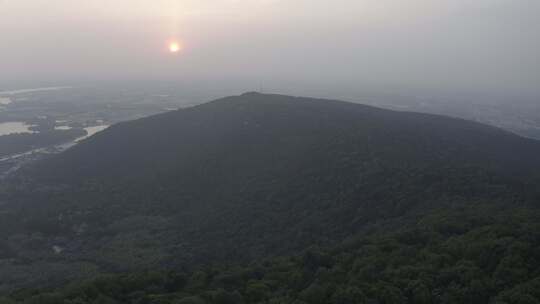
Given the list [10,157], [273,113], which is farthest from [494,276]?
[10,157]

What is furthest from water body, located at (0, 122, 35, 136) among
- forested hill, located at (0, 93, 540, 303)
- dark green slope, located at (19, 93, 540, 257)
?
dark green slope, located at (19, 93, 540, 257)

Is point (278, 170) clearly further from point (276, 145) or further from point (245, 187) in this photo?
point (276, 145)

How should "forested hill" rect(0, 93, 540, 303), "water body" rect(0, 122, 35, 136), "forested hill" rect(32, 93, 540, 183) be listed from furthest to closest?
"water body" rect(0, 122, 35, 136)
"forested hill" rect(32, 93, 540, 183)
"forested hill" rect(0, 93, 540, 303)

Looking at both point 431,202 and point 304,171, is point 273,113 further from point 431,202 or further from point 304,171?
point 431,202

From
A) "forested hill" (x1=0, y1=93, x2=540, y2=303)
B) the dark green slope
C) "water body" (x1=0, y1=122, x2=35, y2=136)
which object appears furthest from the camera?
"water body" (x1=0, y1=122, x2=35, y2=136)

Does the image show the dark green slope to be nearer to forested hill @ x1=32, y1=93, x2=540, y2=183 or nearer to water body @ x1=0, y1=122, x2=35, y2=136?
forested hill @ x1=32, y1=93, x2=540, y2=183
